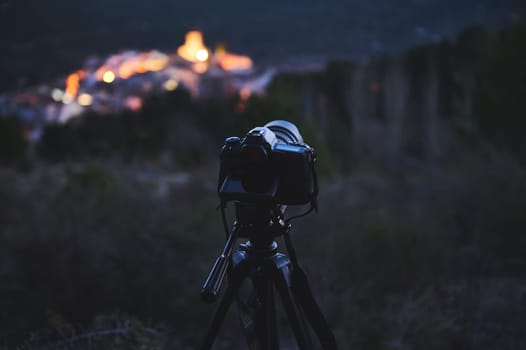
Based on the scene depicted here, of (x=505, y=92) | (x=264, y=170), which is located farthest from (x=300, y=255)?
(x=505, y=92)

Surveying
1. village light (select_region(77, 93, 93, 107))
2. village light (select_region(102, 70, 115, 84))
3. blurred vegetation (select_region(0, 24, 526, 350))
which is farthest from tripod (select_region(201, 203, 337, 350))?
village light (select_region(77, 93, 93, 107))

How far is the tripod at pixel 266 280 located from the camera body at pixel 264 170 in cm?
7

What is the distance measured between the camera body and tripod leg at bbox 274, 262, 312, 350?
0.26 metres

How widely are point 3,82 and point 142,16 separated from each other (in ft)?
8.18

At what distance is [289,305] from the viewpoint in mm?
1597

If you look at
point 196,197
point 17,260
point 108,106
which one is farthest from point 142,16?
point 17,260

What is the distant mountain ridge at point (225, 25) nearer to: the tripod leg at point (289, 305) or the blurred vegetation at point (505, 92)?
the blurred vegetation at point (505, 92)

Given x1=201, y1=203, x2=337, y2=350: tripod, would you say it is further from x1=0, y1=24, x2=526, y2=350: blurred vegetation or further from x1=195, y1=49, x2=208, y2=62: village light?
x1=195, y1=49, x2=208, y2=62: village light

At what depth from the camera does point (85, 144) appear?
8.98m

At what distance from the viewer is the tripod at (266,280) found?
1.58 meters

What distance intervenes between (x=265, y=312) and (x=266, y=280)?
0.12m

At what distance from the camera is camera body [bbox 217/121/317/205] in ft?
4.92

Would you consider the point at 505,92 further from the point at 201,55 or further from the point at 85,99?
the point at 85,99

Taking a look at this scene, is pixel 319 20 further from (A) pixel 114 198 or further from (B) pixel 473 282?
(B) pixel 473 282
